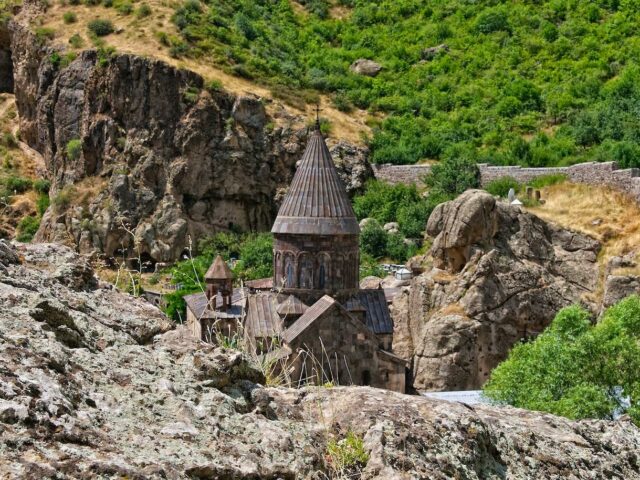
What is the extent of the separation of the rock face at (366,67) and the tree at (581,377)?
31.7m

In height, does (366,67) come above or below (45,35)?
below

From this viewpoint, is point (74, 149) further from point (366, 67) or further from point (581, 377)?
point (581, 377)

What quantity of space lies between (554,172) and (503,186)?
6.00ft

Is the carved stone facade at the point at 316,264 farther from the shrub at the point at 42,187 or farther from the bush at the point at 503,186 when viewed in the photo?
the shrub at the point at 42,187

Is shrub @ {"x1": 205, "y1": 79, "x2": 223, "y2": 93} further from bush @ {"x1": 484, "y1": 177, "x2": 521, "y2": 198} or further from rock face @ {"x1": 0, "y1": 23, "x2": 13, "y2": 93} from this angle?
rock face @ {"x1": 0, "y1": 23, "x2": 13, "y2": 93}

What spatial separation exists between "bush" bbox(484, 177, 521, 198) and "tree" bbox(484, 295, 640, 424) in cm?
1525

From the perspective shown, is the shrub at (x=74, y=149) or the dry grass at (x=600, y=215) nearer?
the dry grass at (x=600, y=215)

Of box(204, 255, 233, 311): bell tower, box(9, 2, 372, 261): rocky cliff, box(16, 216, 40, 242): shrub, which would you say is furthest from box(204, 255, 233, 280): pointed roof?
box(16, 216, 40, 242): shrub

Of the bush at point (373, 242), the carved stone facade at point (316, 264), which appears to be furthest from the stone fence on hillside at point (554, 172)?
the carved stone facade at point (316, 264)

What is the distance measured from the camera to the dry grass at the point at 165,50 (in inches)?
1411

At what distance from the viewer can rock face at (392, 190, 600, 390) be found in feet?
62.8

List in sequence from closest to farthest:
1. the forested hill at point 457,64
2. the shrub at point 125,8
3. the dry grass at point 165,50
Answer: the forested hill at point 457,64
the dry grass at point 165,50
the shrub at point 125,8

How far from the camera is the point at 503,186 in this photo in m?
28.2

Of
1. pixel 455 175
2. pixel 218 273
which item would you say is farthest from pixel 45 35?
pixel 218 273
